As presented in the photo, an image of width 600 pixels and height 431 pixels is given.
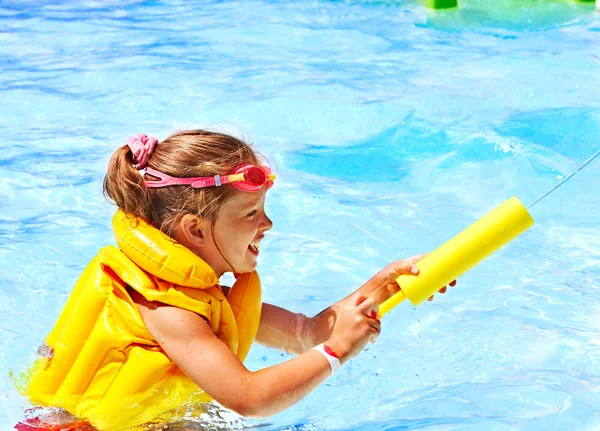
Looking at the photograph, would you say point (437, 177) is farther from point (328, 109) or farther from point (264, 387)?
point (264, 387)

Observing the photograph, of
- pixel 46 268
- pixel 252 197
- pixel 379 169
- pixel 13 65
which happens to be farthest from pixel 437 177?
pixel 13 65

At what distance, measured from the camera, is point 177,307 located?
3006 mm

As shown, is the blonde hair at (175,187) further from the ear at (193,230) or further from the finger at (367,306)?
the finger at (367,306)

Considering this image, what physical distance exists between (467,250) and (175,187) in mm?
954

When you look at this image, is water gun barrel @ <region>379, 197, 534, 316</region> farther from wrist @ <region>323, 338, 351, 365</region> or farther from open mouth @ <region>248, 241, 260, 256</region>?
open mouth @ <region>248, 241, 260, 256</region>

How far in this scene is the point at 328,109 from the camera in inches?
287


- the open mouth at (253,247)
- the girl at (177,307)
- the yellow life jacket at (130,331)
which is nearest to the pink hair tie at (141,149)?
the girl at (177,307)

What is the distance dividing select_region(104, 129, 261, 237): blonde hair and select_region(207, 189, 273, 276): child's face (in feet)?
0.11

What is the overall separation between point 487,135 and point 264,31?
344 centimetres

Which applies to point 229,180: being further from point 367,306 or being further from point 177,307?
point 367,306

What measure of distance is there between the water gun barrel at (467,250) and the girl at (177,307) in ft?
0.19

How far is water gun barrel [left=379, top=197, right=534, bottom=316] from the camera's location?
2924 mm

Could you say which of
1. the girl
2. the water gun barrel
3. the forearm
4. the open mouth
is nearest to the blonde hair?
the girl

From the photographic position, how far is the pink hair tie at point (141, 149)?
3.10 metres
